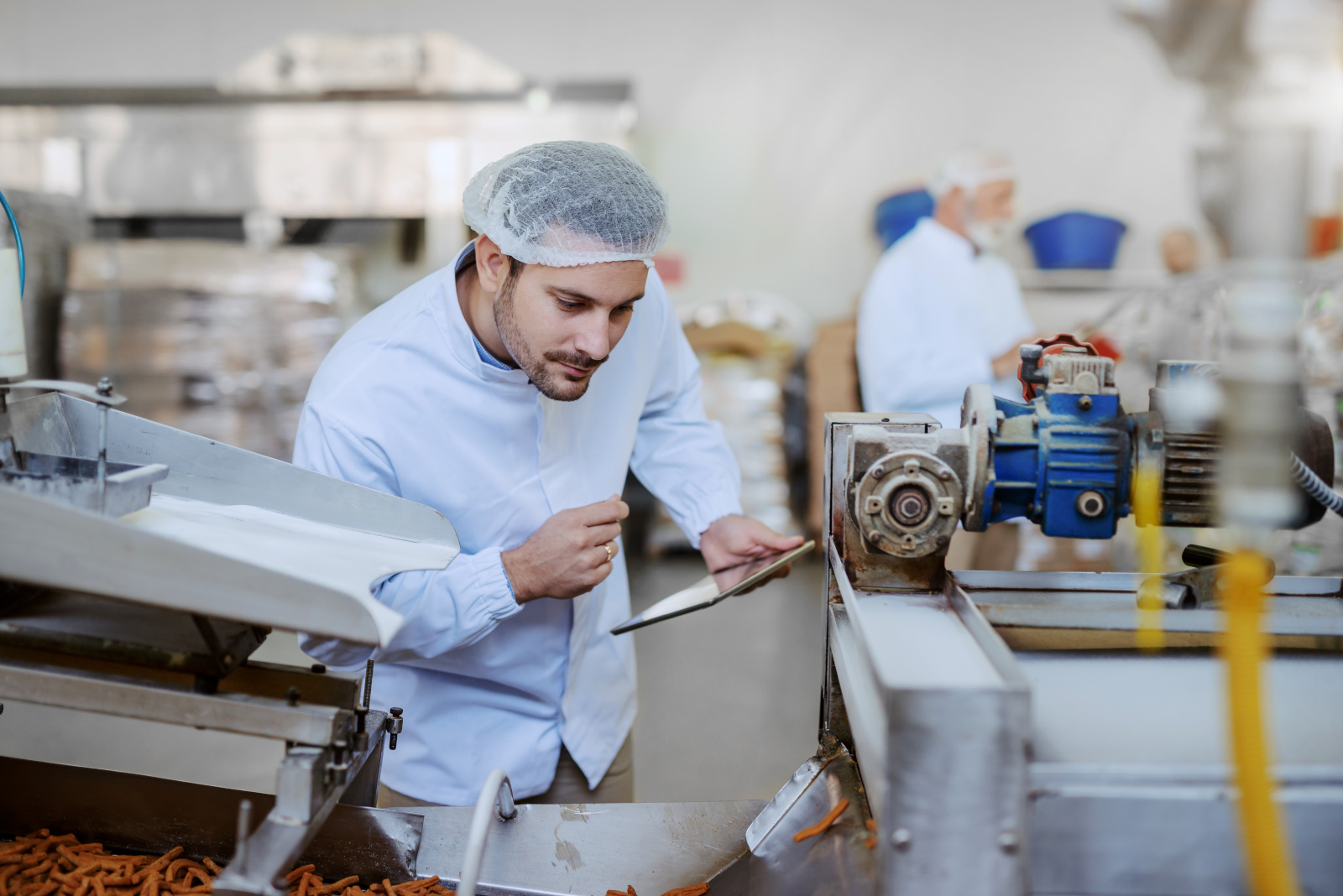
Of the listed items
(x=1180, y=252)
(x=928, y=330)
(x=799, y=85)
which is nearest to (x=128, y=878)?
(x=928, y=330)

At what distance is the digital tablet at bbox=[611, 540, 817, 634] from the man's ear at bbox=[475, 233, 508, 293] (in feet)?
1.52

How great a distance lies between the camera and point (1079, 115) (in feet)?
14.9

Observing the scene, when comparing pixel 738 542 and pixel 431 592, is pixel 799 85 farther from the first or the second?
pixel 431 592

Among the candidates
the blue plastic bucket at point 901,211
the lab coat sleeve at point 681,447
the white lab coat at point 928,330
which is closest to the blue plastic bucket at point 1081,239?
the blue plastic bucket at point 901,211

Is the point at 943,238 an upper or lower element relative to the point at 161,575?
upper

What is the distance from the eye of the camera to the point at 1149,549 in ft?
2.90

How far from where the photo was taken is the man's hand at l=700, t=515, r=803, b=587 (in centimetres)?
129

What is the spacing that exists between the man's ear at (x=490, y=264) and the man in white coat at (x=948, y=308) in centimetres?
152

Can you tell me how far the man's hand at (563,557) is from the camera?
1.05 metres

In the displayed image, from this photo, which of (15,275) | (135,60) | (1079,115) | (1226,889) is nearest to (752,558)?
(1226,889)

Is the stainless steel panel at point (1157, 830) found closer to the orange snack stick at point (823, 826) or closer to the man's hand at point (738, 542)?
the orange snack stick at point (823, 826)

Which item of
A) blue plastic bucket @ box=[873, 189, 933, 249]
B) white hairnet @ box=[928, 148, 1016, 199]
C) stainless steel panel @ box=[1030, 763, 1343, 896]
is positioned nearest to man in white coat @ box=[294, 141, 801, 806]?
stainless steel panel @ box=[1030, 763, 1343, 896]

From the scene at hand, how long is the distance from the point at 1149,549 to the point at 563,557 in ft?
2.03

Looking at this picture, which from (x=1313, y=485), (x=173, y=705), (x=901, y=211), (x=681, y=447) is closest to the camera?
(x=173, y=705)
